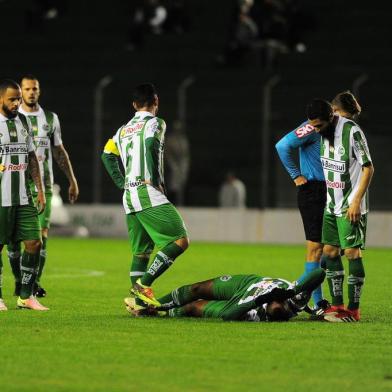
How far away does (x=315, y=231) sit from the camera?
10352 millimetres

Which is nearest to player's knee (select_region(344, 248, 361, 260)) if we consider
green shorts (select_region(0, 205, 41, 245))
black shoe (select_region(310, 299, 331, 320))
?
black shoe (select_region(310, 299, 331, 320))

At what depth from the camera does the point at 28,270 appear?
10.5m

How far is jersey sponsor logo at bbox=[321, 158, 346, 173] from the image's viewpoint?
9617 mm

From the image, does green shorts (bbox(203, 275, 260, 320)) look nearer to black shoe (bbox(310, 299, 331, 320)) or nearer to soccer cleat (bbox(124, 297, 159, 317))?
soccer cleat (bbox(124, 297, 159, 317))

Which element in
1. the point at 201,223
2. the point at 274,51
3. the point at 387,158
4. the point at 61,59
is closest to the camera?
the point at 387,158

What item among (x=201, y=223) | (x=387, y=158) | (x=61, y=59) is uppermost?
(x=61, y=59)

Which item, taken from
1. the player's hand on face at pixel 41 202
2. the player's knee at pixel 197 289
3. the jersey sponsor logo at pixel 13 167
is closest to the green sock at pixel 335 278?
the player's knee at pixel 197 289

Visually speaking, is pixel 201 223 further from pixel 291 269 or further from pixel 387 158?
pixel 291 269

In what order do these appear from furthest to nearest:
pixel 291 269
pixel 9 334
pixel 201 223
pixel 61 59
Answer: pixel 61 59 < pixel 201 223 < pixel 291 269 < pixel 9 334

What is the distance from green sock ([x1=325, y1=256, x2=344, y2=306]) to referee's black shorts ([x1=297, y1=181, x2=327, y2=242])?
56 centimetres

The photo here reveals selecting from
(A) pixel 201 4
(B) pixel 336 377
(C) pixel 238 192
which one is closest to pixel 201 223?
(C) pixel 238 192

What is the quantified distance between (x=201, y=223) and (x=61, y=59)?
8690 millimetres

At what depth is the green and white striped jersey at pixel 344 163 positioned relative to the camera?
955 centimetres

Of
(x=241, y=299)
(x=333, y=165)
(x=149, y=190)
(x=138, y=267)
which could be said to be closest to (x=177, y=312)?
(x=138, y=267)
